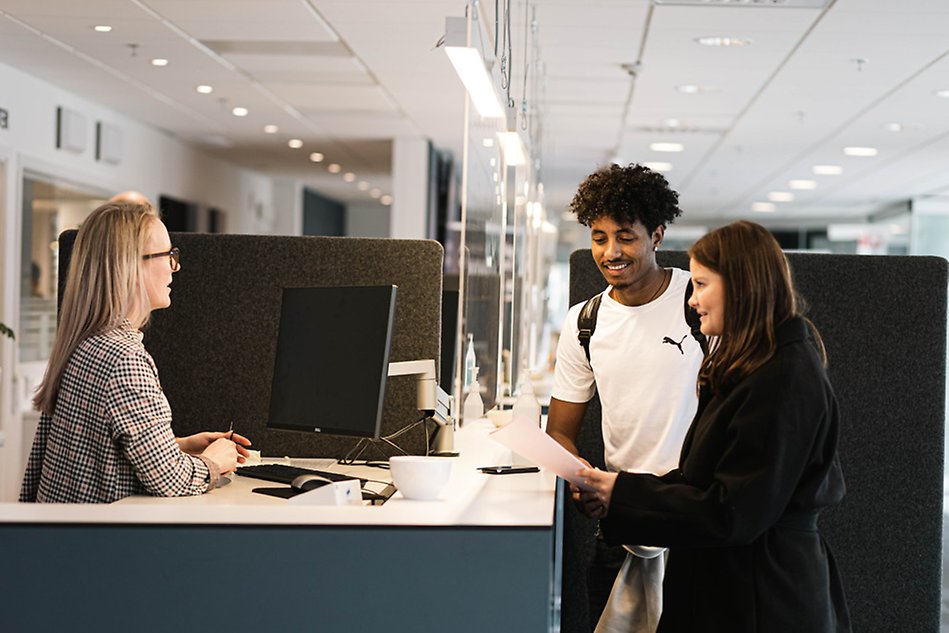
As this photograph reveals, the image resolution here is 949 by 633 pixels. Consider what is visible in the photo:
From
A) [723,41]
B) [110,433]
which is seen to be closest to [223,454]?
[110,433]

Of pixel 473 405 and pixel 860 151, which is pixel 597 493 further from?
pixel 860 151

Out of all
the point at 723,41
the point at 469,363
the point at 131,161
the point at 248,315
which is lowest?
the point at 469,363

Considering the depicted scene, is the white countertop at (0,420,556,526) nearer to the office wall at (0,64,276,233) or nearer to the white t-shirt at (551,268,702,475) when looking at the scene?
the white t-shirt at (551,268,702,475)

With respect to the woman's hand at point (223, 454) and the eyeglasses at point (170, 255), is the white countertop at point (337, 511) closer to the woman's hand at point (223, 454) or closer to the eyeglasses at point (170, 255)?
the woman's hand at point (223, 454)

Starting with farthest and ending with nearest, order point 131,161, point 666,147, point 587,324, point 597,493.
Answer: point 666,147, point 131,161, point 587,324, point 597,493

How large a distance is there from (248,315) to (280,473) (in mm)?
578

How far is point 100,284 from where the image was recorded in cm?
222

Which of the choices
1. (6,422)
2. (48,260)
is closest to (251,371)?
(6,422)

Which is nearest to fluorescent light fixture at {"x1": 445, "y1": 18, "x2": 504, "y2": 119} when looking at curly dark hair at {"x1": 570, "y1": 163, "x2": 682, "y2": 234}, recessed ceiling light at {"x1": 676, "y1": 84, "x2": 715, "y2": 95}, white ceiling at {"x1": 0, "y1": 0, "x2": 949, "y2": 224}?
curly dark hair at {"x1": 570, "y1": 163, "x2": 682, "y2": 234}

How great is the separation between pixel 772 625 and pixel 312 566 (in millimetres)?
721

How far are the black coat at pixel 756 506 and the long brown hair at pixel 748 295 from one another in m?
0.02

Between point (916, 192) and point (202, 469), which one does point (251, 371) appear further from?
point (916, 192)

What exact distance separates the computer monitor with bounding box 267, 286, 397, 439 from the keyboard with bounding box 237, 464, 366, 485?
103 millimetres

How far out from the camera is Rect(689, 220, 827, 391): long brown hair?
5.90ft
